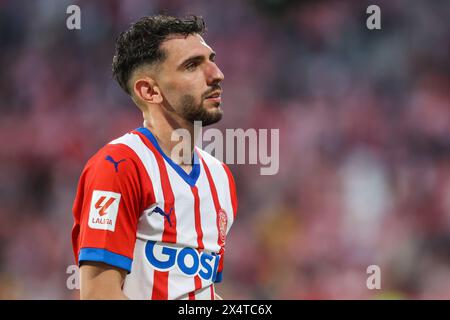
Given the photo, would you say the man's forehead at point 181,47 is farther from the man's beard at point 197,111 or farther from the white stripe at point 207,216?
the white stripe at point 207,216

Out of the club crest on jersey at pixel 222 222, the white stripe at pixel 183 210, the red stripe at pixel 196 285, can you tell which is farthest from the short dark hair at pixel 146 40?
the red stripe at pixel 196 285

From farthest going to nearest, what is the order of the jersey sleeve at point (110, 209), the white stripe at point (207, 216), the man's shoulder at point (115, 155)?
A: the white stripe at point (207, 216)
the man's shoulder at point (115, 155)
the jersey sleeve at point (110, 209)

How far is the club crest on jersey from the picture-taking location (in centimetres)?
255

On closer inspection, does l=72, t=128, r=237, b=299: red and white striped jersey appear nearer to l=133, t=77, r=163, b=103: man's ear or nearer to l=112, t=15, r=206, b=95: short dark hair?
l=133, t=77, r=163, b=103: man's ear

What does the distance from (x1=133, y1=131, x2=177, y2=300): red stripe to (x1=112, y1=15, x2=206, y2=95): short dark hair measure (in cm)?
35

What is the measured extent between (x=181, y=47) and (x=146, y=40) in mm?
147

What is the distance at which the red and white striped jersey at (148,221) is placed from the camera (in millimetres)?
2127

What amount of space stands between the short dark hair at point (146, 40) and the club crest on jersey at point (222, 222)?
64cm

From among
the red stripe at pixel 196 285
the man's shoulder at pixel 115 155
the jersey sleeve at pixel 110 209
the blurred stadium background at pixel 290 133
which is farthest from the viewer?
the blurred stadium background at pixel 290 133

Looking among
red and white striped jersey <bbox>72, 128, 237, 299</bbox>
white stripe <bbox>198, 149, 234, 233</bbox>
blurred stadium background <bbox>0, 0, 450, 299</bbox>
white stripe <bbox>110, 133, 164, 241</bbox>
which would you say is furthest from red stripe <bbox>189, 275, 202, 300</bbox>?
blurred stadium background <bbox>0, 0, 450, 299</bbox>

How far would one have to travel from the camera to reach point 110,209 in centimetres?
212

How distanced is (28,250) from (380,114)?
3.29 meters

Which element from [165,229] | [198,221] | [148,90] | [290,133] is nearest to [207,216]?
[198,221]

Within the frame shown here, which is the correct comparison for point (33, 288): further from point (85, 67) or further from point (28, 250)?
point (85, 67)
